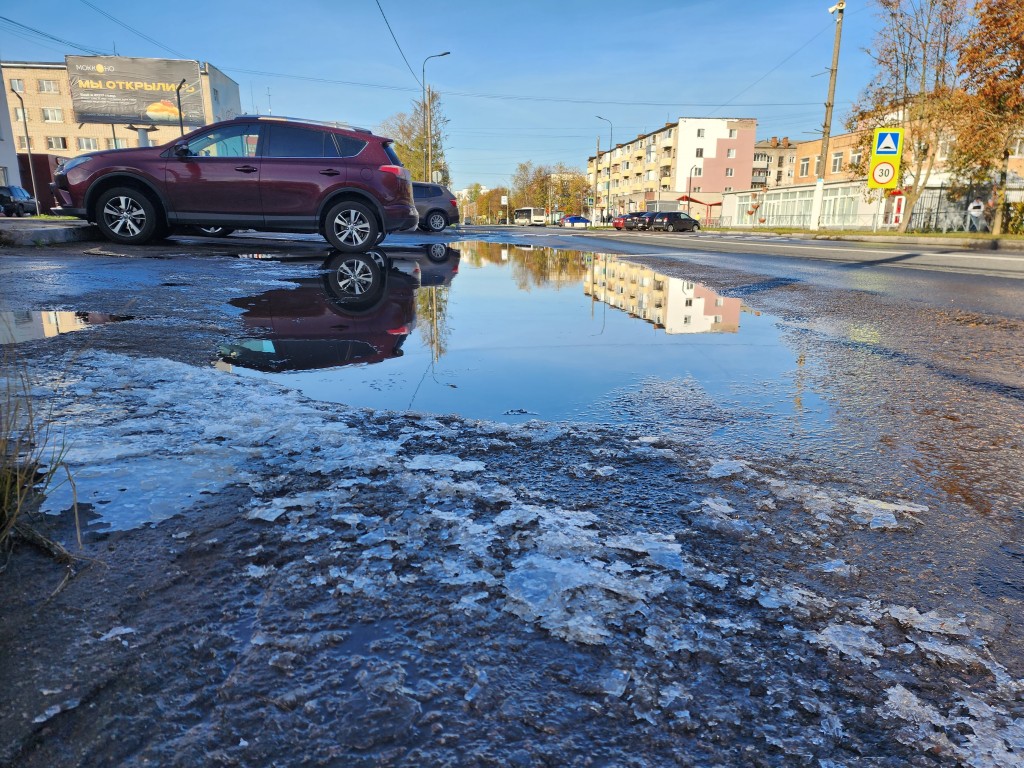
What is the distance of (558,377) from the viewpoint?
139 inches

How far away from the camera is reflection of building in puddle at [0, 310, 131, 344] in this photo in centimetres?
395

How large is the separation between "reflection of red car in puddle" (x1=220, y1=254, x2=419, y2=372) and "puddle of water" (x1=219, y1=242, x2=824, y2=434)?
1cm

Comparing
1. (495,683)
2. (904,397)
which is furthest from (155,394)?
(904,397)

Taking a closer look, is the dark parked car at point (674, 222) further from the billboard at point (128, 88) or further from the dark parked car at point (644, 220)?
the billboard at point (128, 88)

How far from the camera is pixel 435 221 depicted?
20.9m

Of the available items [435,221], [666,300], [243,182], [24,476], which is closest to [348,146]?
[243,182]

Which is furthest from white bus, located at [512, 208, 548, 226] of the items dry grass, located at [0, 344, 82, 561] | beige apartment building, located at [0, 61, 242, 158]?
dry grass, located at [0, 344, 82, 561]

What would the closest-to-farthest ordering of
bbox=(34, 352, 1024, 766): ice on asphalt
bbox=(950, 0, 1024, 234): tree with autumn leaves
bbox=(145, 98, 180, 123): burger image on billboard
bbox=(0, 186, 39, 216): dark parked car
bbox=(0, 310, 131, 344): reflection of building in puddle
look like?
1. bbox=(34, 352, 1024, 766): ice on asphalt
2. bbox=(0, 310, 131, 344): reflection of building in puddle
3. bbox=(950, 0, 1024, 234): tree with autumn leaves
4. bbox=(0, 186, 39, 216): dark parked car
5. bbox=(145, 98, 180, 123): burger image on billboard

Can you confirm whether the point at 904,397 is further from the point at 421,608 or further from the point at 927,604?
the point at 421,608

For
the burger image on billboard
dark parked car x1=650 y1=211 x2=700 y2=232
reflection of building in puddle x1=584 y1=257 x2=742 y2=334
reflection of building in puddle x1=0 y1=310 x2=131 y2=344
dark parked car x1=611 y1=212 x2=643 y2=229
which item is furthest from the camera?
dark parked car x1=611 y1=212 x2=643 y2=229

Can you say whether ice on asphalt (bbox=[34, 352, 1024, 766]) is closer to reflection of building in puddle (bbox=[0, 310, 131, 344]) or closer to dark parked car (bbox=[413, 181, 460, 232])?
reflection of building in puddle (bbox=[0, 310, 131, 344])

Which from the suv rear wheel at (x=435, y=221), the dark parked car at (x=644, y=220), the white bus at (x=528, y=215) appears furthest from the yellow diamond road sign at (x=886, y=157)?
the white bus at (x=528, y=215)

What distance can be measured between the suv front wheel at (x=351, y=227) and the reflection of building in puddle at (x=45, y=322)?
16.6 ft

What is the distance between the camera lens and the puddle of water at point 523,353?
3078mm
